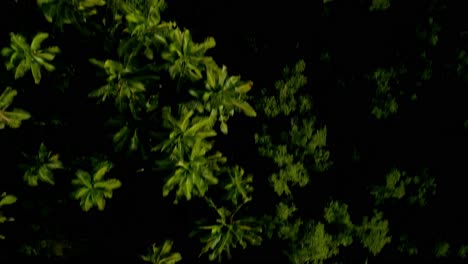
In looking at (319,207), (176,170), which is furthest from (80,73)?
(319,207)

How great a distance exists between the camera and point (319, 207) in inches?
170

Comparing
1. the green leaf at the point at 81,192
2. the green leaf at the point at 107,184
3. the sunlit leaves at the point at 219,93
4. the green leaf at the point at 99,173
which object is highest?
the sunlit leaves at the point at 219,93

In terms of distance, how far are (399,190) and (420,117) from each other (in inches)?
26.2

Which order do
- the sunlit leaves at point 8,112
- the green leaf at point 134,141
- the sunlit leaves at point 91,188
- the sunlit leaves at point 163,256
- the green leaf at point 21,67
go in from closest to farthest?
the green leaf at point 21,67, the sunlit leaves at point 8,112, the green leaf at point 134,141, the sunlit leaves at point 91,188, the sunlit leaves at point 163,256

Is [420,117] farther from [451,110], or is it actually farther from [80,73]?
[80,73]

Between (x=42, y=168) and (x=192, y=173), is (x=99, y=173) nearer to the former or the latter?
(x=42, y=168)

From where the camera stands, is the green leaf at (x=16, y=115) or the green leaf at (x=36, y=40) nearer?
the green leaf at (x=36, y=40)

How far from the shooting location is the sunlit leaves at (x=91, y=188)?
9.42 feet

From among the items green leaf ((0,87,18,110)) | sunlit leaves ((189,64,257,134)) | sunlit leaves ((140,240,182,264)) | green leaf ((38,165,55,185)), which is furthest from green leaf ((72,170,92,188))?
sunlit leaves ((140,240,182,264))

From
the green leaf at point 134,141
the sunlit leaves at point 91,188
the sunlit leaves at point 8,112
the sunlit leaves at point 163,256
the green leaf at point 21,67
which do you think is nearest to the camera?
the green leaf at point 21,67

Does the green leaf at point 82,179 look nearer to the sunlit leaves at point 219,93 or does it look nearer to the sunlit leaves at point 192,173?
the sunlit leaves at point 192,173

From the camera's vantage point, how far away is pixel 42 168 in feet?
9.63

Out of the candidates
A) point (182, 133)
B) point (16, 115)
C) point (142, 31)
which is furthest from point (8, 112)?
point (182, 133)

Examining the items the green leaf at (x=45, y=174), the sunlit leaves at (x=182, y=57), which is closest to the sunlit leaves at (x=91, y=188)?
the green leaf at (x=45, y=174)
